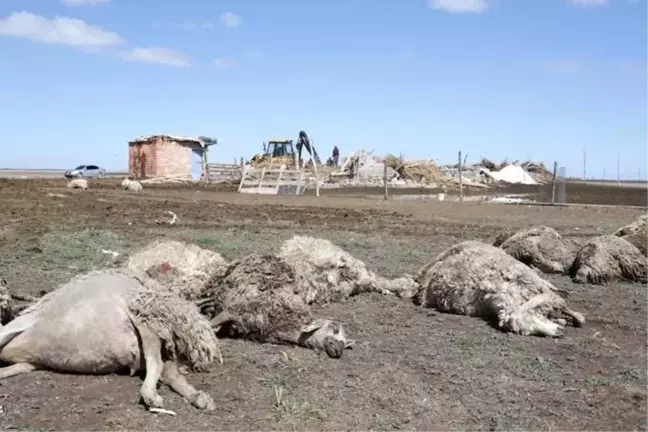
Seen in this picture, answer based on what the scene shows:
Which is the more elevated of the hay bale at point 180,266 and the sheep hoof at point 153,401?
the hay bale at point 180,266

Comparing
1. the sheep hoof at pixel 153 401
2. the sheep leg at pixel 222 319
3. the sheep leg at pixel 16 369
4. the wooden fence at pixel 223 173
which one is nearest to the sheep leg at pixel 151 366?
the sheep hoof at pixel 153 401

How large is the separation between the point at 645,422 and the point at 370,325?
10.1 ft

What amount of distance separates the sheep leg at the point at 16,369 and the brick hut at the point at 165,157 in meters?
48.2

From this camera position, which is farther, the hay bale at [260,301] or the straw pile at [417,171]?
the straw pile at [417,171]

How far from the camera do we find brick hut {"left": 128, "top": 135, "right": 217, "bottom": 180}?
54.6m

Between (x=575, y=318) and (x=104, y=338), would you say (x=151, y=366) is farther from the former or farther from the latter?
(x=575, y=318)

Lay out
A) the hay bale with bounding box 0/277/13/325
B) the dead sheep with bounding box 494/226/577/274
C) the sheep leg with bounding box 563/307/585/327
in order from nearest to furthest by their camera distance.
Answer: the hay bale with bounding box 0/277/13/325, the sheep leg with bounding box 563/307/585/327, the dead sheep with bounding box 494/226/577/274

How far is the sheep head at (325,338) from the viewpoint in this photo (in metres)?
6.89

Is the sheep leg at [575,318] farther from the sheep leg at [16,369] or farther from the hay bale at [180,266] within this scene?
the sheep leg at [16,369]

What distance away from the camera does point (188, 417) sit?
529 centimetres

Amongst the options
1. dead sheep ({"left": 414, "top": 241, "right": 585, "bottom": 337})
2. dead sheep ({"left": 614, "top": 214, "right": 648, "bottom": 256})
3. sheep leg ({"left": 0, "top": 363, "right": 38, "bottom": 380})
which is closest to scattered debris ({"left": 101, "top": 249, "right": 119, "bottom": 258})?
dead sheep ({"left": 414, "top": 241, "right": 585, "bottom": 337})

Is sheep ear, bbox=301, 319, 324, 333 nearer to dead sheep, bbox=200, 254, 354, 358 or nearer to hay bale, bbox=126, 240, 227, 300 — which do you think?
dead sheep, bbox=200, 254, 354, 358

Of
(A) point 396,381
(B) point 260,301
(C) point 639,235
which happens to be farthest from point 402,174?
(A) point 396,381

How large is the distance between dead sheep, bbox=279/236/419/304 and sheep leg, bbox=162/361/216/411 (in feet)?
10.3
